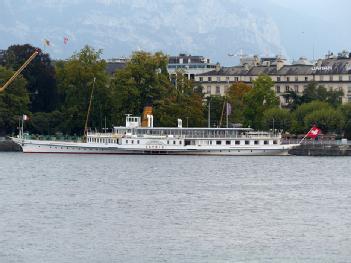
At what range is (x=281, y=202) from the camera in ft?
221

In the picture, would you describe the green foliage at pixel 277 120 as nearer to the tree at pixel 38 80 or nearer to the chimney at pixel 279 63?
the tree at pixel 38 80

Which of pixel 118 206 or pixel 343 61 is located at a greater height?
pixel 343 61

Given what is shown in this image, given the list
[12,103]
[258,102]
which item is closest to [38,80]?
[12,103]

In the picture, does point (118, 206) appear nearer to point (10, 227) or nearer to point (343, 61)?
point (10, 227)

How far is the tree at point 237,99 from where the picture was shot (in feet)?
442

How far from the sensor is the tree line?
417 feet

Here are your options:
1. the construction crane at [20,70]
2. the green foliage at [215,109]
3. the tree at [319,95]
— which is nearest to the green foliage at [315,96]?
the tree at [319,95]

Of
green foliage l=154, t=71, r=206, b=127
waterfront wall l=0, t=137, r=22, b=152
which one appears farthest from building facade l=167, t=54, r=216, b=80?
waterfront wall l=0, t=137, r=22, b=152

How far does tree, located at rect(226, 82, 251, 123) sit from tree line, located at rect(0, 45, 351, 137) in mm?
135

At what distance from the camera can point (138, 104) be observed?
12812cm

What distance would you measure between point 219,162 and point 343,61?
51580 mm

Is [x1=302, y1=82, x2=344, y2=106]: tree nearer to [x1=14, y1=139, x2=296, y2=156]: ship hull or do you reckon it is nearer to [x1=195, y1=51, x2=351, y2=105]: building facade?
[x1=195, y1=51, x2=351, y2=105]: building facade

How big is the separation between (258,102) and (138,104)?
1271 centimetres

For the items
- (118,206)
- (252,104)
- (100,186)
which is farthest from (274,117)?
(118,206)
